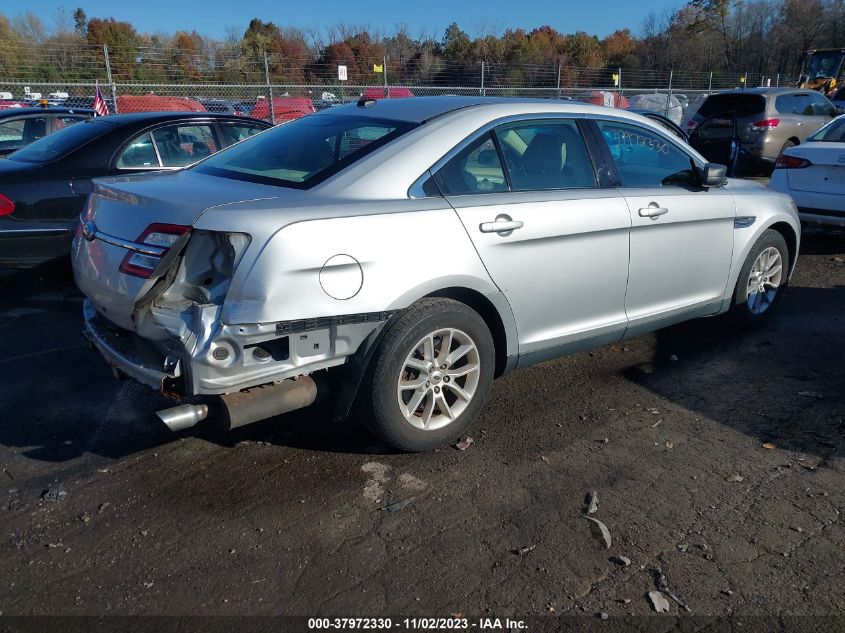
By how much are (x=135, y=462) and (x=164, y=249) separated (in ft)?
3.87

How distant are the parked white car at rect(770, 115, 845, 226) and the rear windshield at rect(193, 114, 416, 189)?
5860 mm

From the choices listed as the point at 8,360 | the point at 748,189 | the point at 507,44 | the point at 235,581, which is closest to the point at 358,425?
the point at 235,581

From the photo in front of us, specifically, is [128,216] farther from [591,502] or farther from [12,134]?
[12,134]

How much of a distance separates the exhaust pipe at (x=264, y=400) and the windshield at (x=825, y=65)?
2766 centimetres

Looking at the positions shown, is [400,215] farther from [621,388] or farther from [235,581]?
[621,388]

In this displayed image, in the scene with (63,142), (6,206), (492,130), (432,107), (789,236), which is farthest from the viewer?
(63,142)

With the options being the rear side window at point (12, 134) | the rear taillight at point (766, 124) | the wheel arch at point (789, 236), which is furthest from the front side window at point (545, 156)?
the rear taillight at point (766, 124)

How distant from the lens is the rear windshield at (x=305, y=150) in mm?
3652

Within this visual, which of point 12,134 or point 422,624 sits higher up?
point 12,134

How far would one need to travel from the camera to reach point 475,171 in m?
3.81

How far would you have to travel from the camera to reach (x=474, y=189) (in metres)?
3.79

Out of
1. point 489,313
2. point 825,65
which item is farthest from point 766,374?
point 825,65

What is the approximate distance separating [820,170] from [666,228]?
441 centimetres

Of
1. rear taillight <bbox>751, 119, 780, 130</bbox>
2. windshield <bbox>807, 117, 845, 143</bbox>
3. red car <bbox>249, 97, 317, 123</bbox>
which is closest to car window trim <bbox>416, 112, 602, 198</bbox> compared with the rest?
windshield <bbox>807, 117, 845, 143</bbox>
